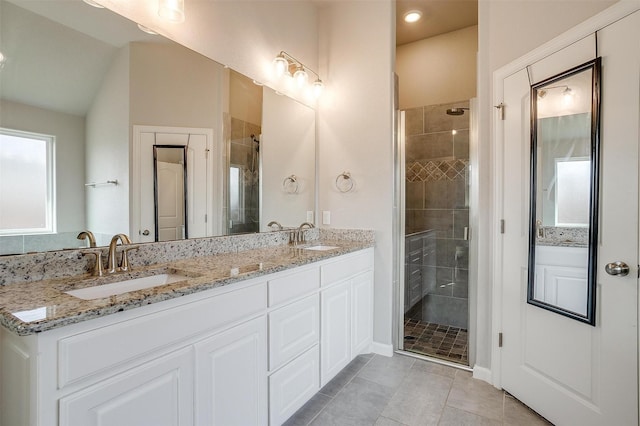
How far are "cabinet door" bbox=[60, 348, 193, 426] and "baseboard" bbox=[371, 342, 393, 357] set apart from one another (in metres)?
1.81

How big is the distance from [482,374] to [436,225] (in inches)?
53.5

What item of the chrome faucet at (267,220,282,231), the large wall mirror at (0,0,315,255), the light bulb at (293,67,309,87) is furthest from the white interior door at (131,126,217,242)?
the light bulb at (293,67,309,87)

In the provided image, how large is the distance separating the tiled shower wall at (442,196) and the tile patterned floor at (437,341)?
0.34ft

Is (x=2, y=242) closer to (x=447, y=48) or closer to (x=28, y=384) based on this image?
(x=28, y=384)

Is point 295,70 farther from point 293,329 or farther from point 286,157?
point 293,329

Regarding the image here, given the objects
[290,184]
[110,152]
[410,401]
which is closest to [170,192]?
[110,152]

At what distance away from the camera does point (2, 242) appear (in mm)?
1226

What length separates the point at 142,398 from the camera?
107cm

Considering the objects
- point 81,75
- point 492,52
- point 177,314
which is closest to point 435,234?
point 492,52

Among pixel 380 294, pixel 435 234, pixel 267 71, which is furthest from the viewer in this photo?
pixel 435 234

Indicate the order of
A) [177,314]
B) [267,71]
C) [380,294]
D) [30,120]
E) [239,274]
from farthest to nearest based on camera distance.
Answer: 1. [380,294]
2. [267,71]
3. [239,274]
4. [30,120]
5. [177,314]

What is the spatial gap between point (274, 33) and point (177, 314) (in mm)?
2215

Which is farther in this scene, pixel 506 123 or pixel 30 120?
pixel 506 123

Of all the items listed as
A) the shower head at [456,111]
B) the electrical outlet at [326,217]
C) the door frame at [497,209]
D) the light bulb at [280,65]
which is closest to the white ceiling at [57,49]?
the light bulb at [280,65]
